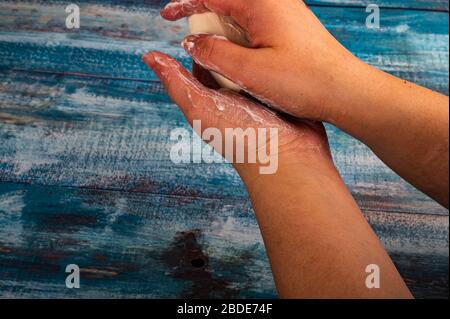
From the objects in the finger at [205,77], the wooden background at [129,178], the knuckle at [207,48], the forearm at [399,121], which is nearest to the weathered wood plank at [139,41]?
the wooden background at [129,178]

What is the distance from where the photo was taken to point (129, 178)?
102cm

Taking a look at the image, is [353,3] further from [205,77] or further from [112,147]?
[112,147]

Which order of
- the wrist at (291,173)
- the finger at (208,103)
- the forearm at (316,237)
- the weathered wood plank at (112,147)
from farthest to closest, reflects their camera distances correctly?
the weathered wood plank at (112,147)
the finger at (208,103)
the wrist at (291,173)
the forearm at (316,237)

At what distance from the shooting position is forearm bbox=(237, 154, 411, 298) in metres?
0.66

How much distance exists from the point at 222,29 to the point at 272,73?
6.5 inches

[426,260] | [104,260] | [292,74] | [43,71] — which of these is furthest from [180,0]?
[426,260]

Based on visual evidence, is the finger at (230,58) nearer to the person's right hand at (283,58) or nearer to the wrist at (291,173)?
the person's right hand at (283,58)

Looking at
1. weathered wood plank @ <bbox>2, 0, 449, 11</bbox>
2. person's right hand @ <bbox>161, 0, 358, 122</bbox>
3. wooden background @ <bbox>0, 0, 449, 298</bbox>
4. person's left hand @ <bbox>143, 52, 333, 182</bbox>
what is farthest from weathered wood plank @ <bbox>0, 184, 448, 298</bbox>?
weathered wood plank @ <bbox>2, 0, 449, 11</bbox>

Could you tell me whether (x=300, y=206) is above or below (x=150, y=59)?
below

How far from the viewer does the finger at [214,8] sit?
885mm

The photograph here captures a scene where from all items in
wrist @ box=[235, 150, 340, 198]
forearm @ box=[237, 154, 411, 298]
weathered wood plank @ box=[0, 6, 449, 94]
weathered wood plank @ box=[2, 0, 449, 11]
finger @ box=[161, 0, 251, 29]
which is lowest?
forearm @ box=[237, 154, 411, 298]

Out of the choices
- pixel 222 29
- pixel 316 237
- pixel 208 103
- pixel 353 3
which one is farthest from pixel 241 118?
pixel 353 3

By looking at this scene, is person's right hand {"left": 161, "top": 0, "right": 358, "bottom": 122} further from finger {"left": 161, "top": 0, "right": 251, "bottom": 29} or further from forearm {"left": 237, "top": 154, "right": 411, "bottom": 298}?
forearm {"left": 237, "top": 154, "right": 411, "bottom": 298}
